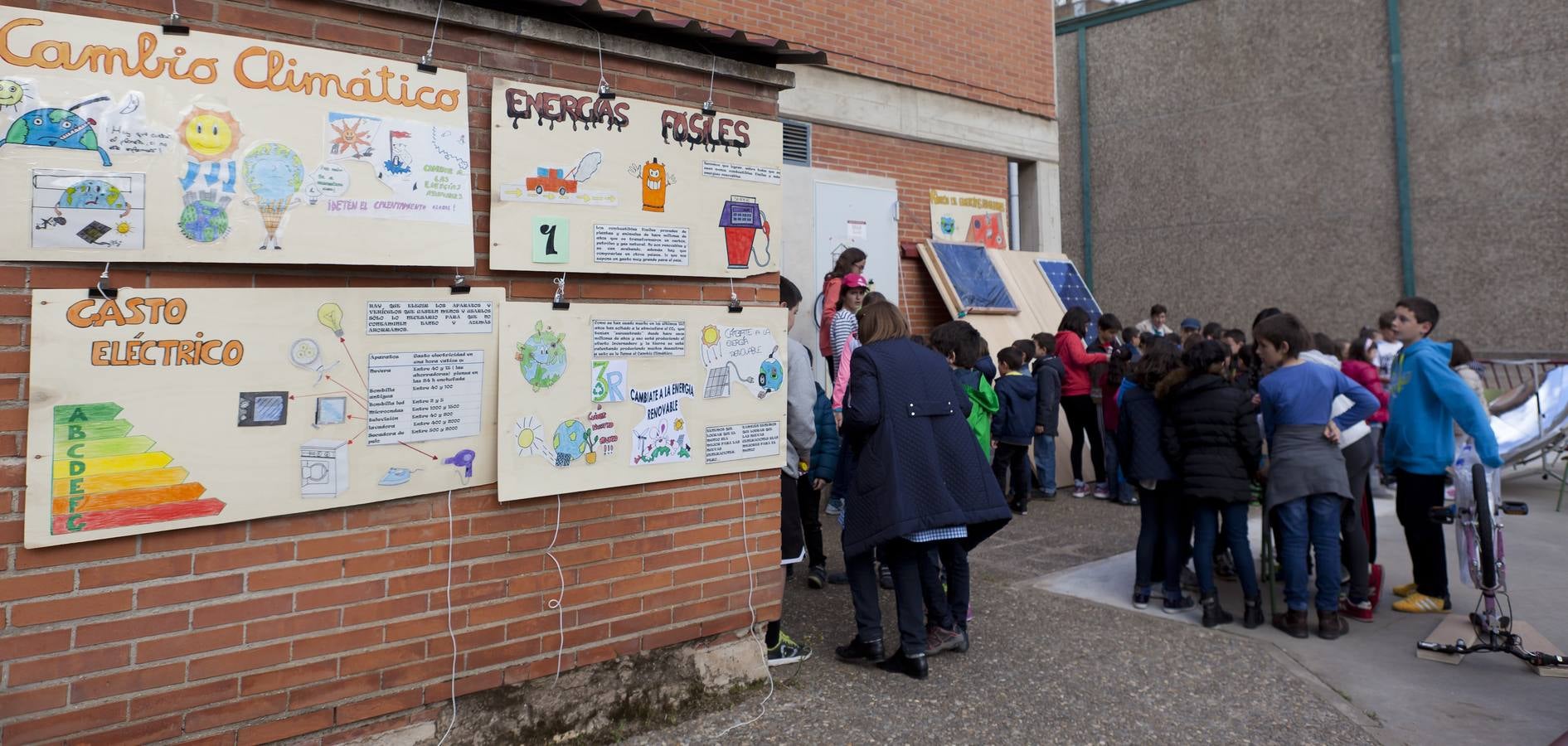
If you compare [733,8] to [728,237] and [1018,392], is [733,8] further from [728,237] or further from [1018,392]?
[728,237]

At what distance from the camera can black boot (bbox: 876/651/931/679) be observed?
4336 mm

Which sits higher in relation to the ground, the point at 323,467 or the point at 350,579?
the point at 323,467

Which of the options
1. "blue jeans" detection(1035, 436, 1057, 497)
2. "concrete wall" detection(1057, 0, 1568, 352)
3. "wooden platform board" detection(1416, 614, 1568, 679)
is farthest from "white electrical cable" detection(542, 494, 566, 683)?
"concrete wall" detection(1057, 0, 1568, 352)

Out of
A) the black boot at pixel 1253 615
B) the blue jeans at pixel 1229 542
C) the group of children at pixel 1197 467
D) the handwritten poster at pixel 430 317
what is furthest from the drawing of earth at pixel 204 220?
the black boot at pixel 1253 615

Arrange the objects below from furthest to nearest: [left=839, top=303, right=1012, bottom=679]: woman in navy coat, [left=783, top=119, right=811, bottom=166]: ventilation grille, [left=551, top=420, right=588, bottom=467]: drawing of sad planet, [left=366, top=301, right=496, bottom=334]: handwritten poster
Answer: [left=783, top=119, right=811, bottom=166]: ventilation grille → [left=839, top=303, right=1012, bottom=679]: woman in navy coat → [left=551, top=420, right=588, bottom=467]: drawing of sad planet → [left=366, top=301, right=496, bottom=334]: handwritten poster

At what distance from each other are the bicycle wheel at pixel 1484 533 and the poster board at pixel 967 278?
5.21 metres

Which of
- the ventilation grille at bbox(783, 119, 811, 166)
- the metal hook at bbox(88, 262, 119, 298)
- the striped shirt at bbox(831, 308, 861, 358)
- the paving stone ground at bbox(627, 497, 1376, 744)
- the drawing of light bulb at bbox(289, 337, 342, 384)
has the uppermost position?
the ventilation grille at bbox(783, 119, 811, 166)

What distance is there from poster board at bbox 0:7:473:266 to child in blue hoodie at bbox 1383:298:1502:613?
5211 mm

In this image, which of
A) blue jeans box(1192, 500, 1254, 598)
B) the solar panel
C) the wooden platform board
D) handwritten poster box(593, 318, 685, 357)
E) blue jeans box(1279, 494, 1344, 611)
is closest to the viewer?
handwritten poster box(593, 318, 685, 357)

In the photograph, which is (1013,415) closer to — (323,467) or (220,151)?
(323,467)

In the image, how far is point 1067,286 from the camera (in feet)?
36.1

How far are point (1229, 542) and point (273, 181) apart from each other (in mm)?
5176

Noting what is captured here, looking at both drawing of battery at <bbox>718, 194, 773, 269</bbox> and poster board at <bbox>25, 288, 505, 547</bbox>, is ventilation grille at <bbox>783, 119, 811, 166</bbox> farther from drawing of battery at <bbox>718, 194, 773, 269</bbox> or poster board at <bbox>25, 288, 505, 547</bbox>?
poster board at <bbox>25, 288, 505, 547</bbox>

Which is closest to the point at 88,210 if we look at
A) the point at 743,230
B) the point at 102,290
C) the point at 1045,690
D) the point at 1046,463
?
the point at 102,290
